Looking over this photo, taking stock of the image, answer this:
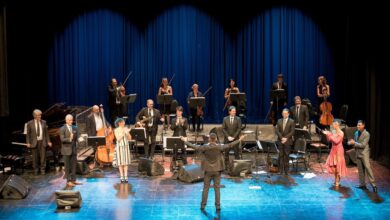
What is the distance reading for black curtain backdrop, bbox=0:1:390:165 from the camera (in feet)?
57.0

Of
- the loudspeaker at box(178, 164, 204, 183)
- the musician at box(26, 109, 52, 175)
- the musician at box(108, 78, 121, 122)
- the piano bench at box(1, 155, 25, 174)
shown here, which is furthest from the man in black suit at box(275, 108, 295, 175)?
the piano bench at box(1, 155, 25, 174)

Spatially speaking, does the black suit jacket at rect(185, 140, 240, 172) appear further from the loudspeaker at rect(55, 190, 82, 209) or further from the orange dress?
the orange dress

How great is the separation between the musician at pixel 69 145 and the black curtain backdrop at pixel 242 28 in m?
4.35

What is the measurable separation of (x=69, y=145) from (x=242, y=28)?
995 centimetres

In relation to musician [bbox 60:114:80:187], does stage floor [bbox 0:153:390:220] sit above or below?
below

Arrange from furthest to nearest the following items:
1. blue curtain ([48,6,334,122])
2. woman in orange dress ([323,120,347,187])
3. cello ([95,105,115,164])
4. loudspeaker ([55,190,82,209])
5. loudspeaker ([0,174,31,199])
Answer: blue curtain ([48,6,334,122]) < cello ([95,105,115,164]) < woman in orange dress ([323,120,347,187]) < loudspeaker ([0,174,31,199]) < loudspeaker ([55,190,82,209])

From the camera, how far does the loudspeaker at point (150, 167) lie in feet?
51.3

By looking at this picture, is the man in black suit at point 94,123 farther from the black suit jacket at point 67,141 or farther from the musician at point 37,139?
the black suit jacket at point 67,141

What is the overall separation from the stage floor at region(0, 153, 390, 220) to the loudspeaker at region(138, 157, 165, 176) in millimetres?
230

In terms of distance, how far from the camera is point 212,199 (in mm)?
13508

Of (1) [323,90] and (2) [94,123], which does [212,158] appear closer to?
(2) [94,123]

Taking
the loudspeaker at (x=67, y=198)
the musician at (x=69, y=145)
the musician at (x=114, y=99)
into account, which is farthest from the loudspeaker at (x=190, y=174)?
the musician at (x=114, y=99)

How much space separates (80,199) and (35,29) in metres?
10.2

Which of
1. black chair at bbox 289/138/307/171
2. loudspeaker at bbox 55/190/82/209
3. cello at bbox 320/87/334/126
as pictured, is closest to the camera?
loudspeaker at bbox 55/190/82/209
